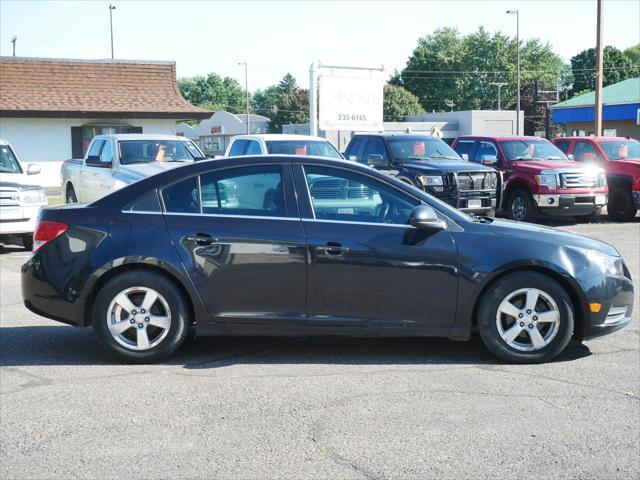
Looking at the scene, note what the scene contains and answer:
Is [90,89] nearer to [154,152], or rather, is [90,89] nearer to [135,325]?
[154,152]

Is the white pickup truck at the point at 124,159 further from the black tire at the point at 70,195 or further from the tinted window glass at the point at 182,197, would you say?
the tinted window glass at the point at 182,197

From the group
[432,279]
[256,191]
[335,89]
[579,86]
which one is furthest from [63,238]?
[579,86]

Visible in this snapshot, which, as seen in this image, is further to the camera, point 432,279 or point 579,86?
point 579,86

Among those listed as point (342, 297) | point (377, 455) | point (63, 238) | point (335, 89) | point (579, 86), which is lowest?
point (377, 455)

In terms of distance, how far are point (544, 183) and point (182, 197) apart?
1319 cm

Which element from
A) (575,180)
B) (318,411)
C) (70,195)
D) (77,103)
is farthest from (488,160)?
(77,103)

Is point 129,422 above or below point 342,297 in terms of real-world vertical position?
below

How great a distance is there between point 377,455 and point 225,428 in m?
0.99

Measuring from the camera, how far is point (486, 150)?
20.2 metres

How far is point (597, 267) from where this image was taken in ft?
21.6

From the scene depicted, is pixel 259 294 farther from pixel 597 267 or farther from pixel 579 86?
pixel 579 86

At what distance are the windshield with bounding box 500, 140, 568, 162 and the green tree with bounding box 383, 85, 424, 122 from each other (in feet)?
261

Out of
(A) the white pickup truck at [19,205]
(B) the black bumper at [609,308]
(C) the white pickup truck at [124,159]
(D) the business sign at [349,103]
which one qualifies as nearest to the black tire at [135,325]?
(B) the black bumper at [609,308]

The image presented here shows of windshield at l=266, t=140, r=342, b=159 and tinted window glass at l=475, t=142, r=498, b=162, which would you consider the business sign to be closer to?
tinted window glass at l=475, t=142, r=498, b=162
